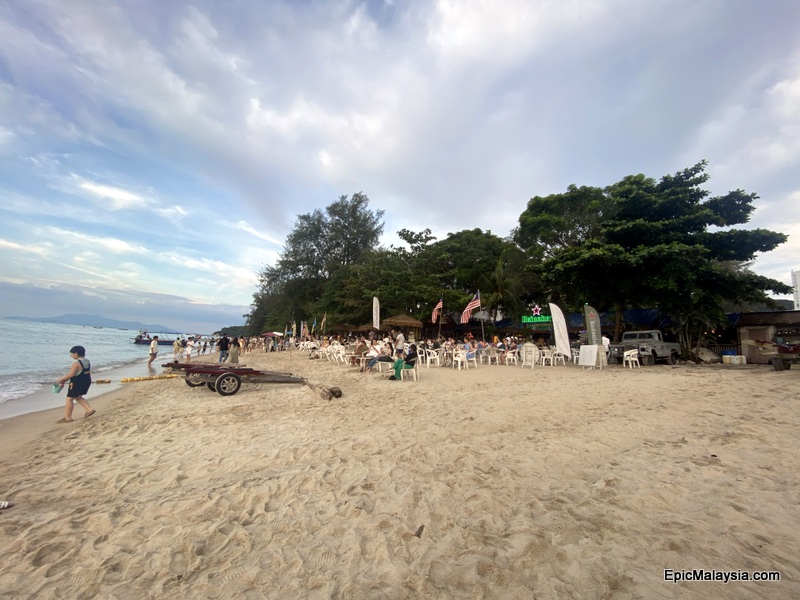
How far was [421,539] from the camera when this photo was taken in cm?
263

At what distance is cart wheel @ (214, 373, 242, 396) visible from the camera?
9031 mm

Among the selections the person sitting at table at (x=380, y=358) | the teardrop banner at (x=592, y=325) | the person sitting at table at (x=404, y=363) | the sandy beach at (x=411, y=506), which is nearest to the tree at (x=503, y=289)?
the teardrop banner at (x=592, y=325)

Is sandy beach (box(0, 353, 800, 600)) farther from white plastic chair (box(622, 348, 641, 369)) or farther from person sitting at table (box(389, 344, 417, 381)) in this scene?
white plastic chair (box(622, 348, 641, 369))

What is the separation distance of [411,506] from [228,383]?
751cm

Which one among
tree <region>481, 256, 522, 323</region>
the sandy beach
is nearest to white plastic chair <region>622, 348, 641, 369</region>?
the sandy beach

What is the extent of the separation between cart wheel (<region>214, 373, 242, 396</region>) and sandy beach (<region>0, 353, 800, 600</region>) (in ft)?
9.46

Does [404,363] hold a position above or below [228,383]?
above

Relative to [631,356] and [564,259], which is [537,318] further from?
[631,356]

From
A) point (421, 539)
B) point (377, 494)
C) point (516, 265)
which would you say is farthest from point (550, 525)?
point (516, 265)

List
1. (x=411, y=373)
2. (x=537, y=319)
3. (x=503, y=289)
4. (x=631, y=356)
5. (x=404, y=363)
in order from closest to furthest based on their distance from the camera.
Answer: (x=404, y=363), (x=411, y=373), (x=631, y=356), (x=503, y=289), (x=537, y=319)

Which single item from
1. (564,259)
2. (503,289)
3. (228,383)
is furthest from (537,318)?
(228,383)

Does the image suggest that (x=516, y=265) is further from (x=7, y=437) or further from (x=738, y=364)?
(x=7, y=437)

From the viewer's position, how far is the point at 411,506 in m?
3.11

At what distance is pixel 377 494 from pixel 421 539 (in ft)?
2.63
